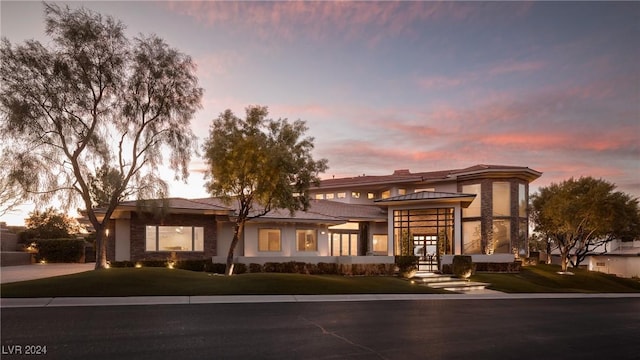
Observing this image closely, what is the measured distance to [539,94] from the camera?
31.6 metres

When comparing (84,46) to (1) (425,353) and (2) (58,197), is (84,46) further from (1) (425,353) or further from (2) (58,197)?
(1) (425,353)

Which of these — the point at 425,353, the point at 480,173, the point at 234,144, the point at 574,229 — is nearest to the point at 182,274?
the point at 234,144

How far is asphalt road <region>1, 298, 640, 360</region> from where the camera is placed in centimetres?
948

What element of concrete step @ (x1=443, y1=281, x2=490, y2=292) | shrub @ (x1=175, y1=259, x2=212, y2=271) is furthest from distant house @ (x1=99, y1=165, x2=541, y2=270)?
concrete step @ (x1=443, y1=281, x2=490, y2=292)

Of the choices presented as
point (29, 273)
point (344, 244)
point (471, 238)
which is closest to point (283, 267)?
point (344, 244)

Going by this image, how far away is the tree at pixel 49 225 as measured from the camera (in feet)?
149

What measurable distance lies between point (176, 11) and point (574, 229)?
39208 mm

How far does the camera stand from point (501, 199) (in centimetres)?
4097

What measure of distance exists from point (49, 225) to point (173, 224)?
2295 centimetres

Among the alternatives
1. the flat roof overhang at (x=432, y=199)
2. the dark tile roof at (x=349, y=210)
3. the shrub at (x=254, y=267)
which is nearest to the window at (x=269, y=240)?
the shrub at (x=254, y=267)

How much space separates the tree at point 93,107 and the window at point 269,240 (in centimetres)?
1001

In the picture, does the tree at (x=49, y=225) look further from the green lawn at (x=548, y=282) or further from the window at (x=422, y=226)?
the green lawn at (x=548, y=282)

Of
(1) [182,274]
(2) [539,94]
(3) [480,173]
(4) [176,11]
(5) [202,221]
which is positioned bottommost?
(1) [182,274]

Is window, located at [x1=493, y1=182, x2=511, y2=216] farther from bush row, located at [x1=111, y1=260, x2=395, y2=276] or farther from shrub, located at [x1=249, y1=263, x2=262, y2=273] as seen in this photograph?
shrub, located at [x1=249, y1=263, x2=262, y2=273]
